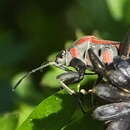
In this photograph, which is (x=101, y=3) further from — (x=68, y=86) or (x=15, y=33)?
(x=68, y=86)

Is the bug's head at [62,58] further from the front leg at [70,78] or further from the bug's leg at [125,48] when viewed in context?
the bug's leg at [125,48]

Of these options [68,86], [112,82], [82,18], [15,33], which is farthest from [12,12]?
[112,82]

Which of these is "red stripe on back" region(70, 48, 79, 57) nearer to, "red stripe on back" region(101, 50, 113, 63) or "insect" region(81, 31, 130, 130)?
"red stripe on back" region(101, 50, 113, 63)

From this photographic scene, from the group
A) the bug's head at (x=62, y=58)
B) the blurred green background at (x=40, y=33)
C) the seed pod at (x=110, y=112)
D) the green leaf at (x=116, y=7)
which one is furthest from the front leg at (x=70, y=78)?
the green leaf at (x=116, y=7)

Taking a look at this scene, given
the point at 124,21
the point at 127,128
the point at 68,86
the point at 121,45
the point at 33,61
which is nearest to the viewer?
the point at 127,128

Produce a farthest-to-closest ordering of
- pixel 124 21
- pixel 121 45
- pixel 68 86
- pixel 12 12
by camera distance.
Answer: pixel 12 12 → pixel 124 21 → pixel 121 45 → pixel 68 86

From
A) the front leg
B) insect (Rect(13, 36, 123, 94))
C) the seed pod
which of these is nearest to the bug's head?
insect (Rect(13, 36, 123, 94))
